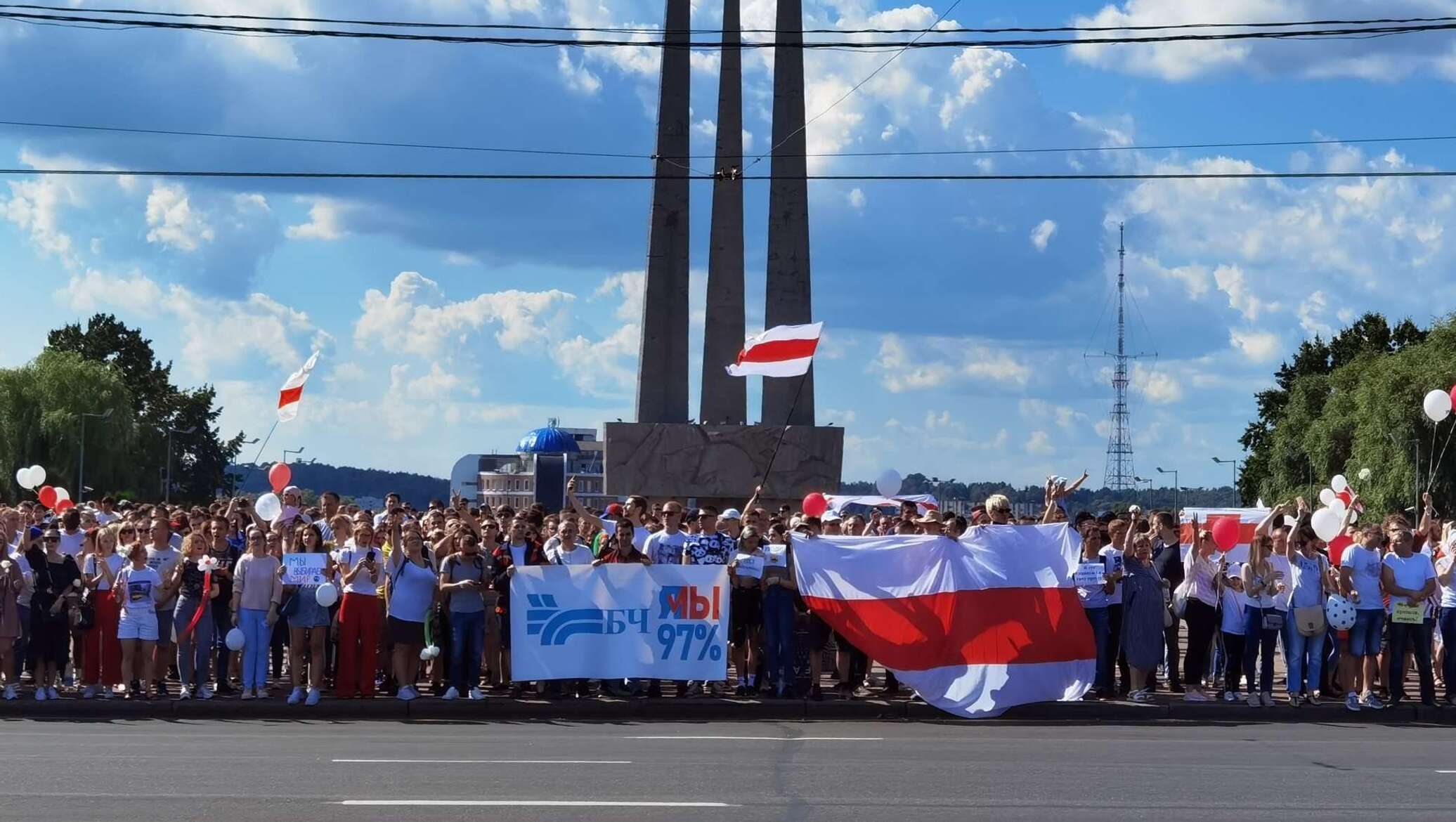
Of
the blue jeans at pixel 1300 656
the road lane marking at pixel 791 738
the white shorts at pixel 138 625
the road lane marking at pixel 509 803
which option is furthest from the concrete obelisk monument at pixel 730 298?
the road lane marking at pixel 509 803

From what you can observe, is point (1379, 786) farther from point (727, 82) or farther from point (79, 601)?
point (727, 82)

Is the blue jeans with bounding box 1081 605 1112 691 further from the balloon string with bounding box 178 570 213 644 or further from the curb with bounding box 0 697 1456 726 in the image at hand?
the balloon string with bounding box 178 570 213 644

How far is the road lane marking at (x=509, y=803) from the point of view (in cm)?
1049

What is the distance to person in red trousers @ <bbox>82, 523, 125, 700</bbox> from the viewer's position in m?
17.9

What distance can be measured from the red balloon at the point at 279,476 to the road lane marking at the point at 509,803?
51.7 feet

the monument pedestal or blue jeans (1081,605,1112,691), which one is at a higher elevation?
the monument pedestal

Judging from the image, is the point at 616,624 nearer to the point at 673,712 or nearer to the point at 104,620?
the point at 673,712

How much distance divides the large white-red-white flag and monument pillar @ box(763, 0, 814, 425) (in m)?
25.6

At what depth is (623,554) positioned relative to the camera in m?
18.4

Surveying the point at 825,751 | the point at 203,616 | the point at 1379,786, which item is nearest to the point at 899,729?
the point at 825,751

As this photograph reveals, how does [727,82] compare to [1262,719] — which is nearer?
[1262,719]

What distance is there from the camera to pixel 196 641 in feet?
58.9

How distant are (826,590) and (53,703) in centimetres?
816

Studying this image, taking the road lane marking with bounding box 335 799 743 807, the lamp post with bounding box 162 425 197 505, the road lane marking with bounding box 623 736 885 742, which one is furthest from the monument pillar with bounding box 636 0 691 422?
the lamp post with bounding box 162 425 197 505
